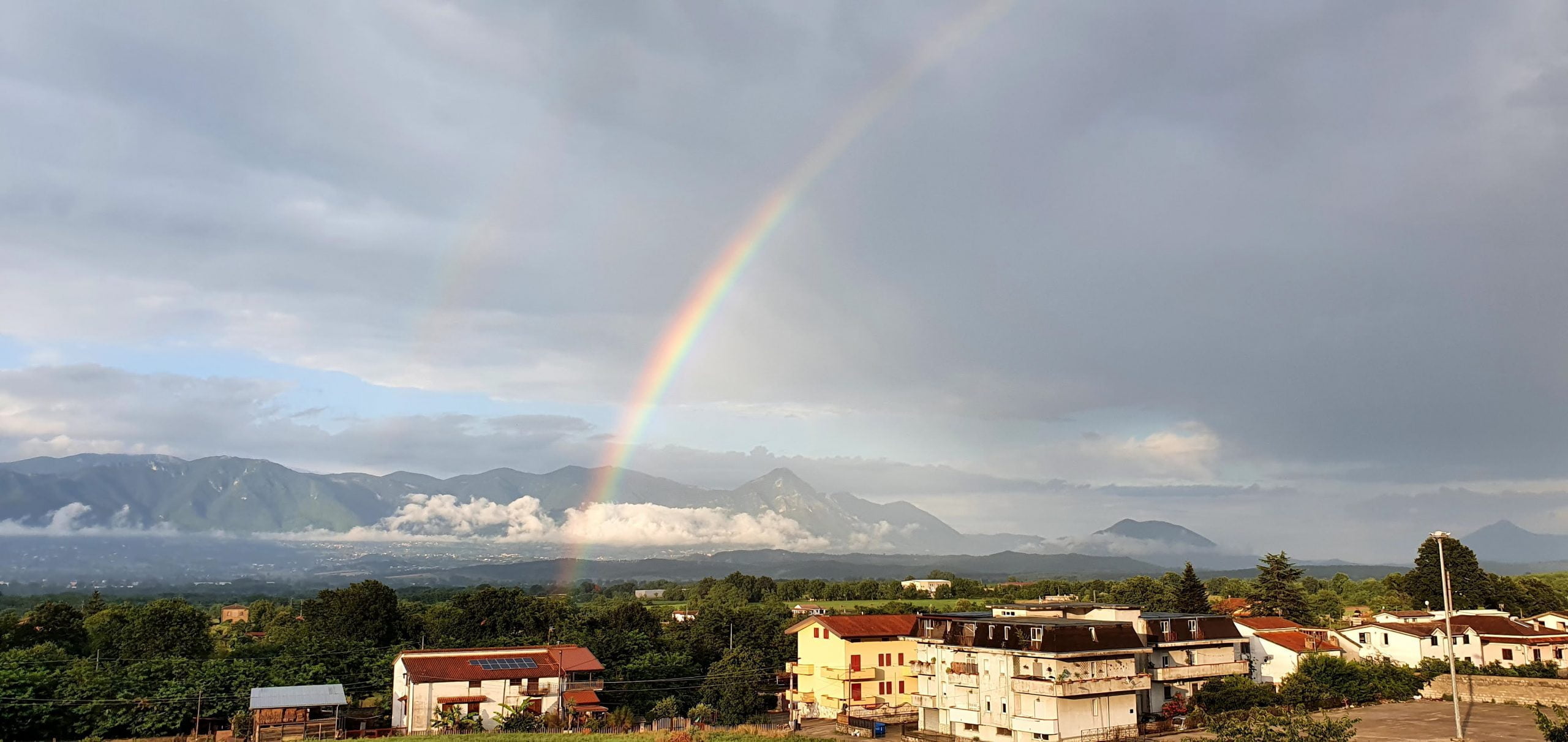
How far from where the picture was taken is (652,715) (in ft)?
191

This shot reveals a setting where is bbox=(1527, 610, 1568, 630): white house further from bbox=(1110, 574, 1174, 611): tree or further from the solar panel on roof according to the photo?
the solar panel on roof

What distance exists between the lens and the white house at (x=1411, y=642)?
2212 inches

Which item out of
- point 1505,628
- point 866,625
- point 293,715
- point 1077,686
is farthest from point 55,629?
point 1505,628

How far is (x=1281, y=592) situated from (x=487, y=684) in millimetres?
71385

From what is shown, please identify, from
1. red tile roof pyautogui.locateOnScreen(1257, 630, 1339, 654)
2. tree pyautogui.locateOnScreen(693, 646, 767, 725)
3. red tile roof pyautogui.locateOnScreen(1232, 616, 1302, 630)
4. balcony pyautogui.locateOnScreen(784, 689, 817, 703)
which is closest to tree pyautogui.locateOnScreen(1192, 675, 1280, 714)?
red tile roof pyautogui.locateOnScreen(1257, 630, 1339, 654)

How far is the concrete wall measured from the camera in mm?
46344

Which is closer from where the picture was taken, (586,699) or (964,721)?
(964,721)

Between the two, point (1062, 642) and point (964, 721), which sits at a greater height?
point (1062, 642)

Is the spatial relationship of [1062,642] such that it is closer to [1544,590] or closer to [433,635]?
[433,635]

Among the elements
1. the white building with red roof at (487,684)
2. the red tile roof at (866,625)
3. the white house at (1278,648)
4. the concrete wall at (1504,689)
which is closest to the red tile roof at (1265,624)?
the white house at (1278,648)

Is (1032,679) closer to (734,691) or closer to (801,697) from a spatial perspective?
(801,697)

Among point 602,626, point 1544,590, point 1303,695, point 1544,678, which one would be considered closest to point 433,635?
point 602,626

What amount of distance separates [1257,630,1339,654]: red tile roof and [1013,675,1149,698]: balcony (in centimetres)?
1757

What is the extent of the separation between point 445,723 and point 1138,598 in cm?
7692
